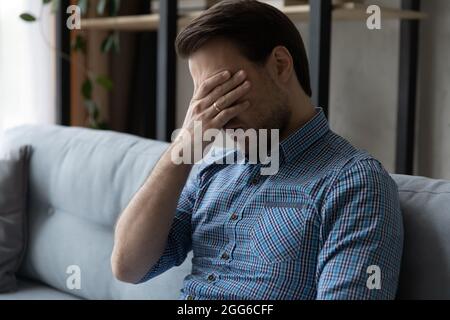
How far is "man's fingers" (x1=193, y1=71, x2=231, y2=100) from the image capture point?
1.17 meters

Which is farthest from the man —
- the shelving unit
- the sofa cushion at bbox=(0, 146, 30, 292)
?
the shelving unit

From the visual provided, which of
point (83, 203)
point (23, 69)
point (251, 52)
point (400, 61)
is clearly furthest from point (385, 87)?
point (23, 69)

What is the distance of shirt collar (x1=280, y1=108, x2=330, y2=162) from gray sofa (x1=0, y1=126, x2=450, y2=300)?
1.40ft

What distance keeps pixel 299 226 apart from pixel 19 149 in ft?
3.60

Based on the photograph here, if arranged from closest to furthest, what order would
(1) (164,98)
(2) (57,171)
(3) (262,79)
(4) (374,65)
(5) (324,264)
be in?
(5) (324,264) → (3) (262,79) → (2) (57,171) → (1) (164,98) → (4) (374,65)

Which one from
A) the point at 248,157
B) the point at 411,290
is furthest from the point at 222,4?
the point at 411,290

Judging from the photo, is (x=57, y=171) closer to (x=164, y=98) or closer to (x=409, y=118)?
(x=164, y=98)

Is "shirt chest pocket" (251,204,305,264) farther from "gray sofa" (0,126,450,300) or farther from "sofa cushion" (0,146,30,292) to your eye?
"sofa cushion" (0,146,30,292)

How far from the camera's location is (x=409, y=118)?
6.97ft

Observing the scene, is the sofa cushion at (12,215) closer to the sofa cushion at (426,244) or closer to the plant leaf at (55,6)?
the plant leaf at (55,6)

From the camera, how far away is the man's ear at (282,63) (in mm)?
1189

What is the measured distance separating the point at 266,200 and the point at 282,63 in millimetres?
240

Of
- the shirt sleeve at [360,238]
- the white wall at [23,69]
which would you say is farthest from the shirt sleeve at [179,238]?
the white wall at [23,69]

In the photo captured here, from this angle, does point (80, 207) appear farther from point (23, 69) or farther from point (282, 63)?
point (23, 69)
